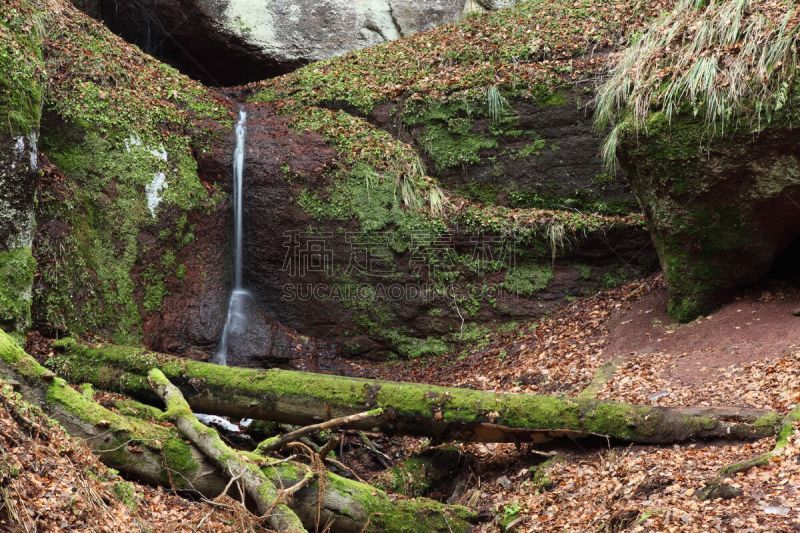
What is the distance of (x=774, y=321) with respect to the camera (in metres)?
7.73

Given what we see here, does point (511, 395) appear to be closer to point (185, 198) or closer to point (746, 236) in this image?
point (746, 236)

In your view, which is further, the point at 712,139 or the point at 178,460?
the point at 712,139

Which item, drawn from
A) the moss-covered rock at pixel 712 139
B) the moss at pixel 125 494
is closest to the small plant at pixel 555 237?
the moss-covered rock at pixel 712 139

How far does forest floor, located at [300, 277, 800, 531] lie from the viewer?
495 cm

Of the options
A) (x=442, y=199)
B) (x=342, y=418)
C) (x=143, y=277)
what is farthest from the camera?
(x=442, y=199)

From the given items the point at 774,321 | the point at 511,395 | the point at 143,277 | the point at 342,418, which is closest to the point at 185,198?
the point at 143,277

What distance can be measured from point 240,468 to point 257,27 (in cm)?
1143

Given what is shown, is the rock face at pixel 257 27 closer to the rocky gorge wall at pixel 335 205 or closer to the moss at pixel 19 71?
the rocky gorge wall at pixel 335 205

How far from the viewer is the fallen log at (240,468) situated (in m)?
5.65

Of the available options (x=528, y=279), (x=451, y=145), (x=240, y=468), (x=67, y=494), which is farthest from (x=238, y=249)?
(x=67, y=494)

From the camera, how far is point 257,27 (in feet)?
50.3

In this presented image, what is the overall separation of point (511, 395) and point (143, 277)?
5.06m

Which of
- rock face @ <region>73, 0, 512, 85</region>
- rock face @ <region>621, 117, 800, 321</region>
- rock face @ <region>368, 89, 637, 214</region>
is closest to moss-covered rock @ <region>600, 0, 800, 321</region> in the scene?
rock face @ <region>621, 117, 800, 321</region>

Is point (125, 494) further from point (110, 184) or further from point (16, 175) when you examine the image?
point (110, 184)
